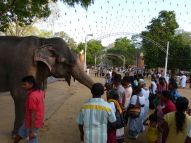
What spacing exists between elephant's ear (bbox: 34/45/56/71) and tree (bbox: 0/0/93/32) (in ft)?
20.5

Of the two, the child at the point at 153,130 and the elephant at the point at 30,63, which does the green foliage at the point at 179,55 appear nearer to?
the elephant at the point at 30,63

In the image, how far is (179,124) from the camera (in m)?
5.36

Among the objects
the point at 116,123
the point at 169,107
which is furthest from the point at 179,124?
the point at 169,107

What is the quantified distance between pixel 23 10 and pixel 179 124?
13.4 metres

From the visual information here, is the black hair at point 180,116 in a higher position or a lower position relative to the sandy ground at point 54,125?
higher

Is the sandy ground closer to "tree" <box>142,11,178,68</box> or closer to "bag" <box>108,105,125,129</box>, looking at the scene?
"bag" <box>108,105,125,129</box>

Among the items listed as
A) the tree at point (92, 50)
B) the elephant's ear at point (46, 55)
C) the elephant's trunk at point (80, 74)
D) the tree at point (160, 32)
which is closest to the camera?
the elephant's ear at point (46, 55)

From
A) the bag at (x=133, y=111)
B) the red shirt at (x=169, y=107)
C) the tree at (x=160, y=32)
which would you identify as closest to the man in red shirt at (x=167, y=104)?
the red shirt at (x=169, y=107)

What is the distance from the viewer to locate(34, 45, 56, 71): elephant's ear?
8945 mm

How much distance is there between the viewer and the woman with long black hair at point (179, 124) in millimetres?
5355

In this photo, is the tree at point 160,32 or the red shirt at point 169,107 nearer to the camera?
the red shirt at point 169,107

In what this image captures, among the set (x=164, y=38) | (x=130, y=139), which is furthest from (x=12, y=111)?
(x=164, y=38)

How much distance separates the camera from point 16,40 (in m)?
9.31

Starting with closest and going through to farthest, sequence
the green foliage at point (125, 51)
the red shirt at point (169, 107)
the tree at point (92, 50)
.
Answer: the red shirt at point (169, 107) < the tree at point (92, 50) < the green foliage at point (125, 51)
